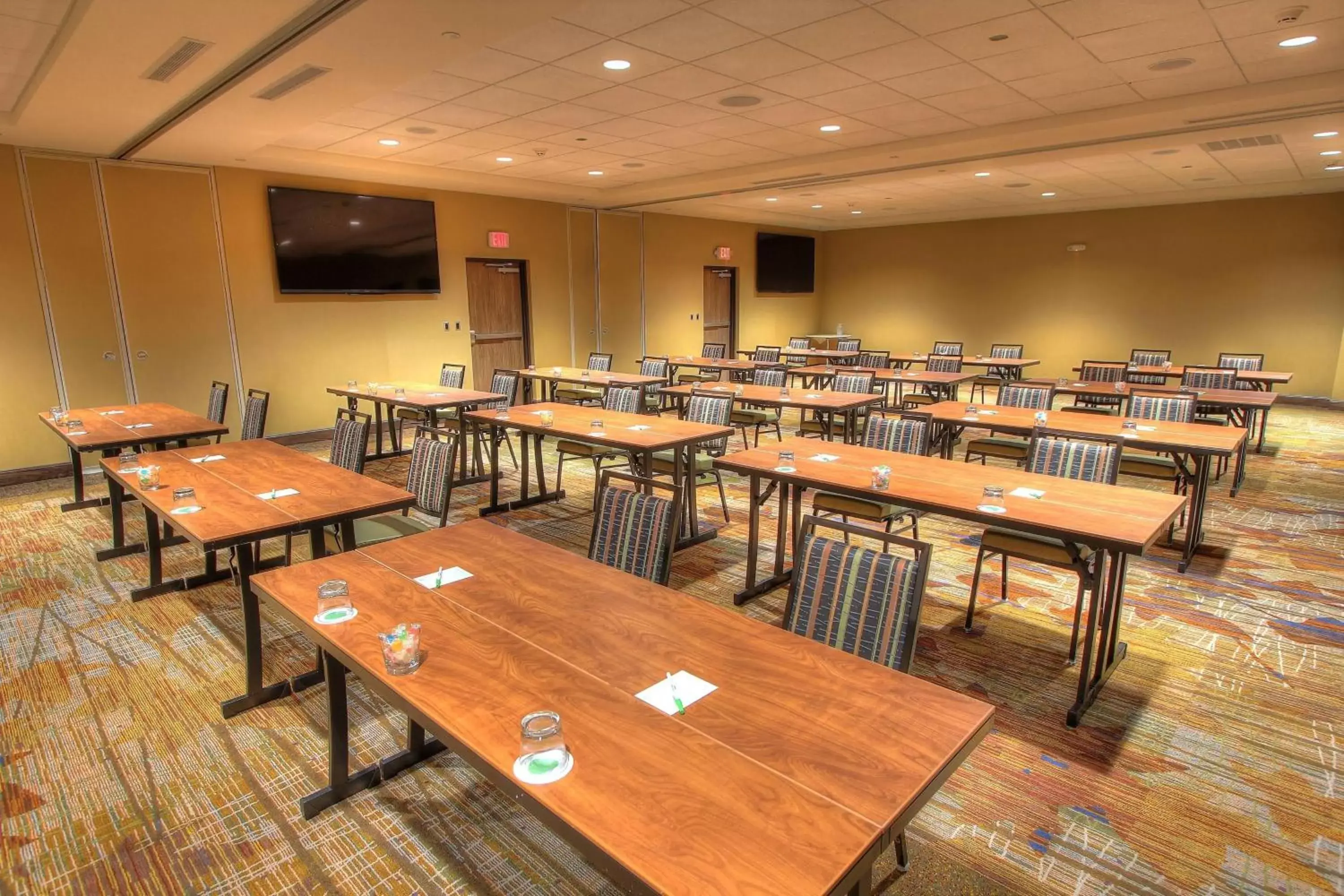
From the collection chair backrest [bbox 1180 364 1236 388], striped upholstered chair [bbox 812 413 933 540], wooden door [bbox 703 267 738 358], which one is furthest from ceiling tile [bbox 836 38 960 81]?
wooden door [bbox 703 267 738 358]

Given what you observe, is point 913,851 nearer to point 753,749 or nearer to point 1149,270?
point 753,749

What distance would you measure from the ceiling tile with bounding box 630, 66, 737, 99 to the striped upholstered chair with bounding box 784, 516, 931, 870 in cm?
378

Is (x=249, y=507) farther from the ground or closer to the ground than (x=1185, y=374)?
closer to the ground

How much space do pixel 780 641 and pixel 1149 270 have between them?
12842mm

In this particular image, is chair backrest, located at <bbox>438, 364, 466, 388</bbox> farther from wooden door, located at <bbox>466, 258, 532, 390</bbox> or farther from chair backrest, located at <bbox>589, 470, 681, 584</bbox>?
chair backrest, located at <bbox>589, 470, 681, 584</bbox>

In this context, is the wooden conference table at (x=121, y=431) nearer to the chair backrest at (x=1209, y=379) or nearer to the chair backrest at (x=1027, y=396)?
the chair backrest at (x=1027, y=396)

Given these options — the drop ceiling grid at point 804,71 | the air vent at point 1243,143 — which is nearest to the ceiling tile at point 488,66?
the drop ceiling grid at point 804,71

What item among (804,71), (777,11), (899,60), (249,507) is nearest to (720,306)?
(804,71)

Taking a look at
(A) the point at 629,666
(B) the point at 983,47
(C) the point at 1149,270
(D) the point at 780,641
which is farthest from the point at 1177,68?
(C) the point at 1149,270

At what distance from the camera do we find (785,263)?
14711 mm

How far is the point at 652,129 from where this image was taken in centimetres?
645

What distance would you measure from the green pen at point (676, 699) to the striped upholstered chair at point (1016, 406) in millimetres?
4362

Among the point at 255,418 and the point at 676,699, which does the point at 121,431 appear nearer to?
the point at 255,418

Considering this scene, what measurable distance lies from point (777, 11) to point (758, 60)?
801 millimetres
